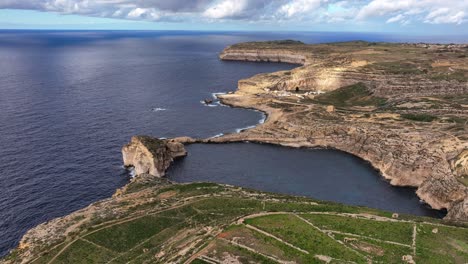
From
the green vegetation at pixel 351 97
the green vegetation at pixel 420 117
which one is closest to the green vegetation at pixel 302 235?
the green vegetation at pixel 420 117

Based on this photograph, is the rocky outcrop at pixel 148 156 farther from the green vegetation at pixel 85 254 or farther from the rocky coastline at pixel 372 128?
the green vegetation at pixel 85 254

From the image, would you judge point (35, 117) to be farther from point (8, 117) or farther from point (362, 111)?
point (362, 111)

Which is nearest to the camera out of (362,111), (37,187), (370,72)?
(37,187)

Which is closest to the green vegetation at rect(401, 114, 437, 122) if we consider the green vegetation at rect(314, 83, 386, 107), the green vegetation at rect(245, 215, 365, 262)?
the green vegetation at rect(314, 83, 386, 107)

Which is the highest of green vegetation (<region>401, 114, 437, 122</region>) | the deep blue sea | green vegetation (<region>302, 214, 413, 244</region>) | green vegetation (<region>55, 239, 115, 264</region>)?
green vegetation (<region>401, 114, 437, 122</region>)

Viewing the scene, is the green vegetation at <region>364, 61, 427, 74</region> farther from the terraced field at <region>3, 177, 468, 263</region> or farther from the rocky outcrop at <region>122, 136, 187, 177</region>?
the terraced field at <region>3, 177, 468, 263</region>

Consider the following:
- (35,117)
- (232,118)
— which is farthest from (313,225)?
(35,117)

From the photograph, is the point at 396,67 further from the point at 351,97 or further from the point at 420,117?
the point at 420,117
